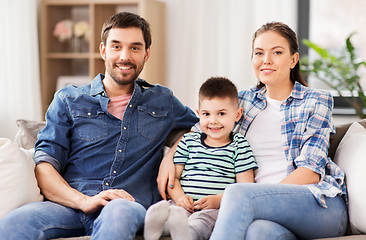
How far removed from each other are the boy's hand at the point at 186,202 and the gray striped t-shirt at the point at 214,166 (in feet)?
0.13

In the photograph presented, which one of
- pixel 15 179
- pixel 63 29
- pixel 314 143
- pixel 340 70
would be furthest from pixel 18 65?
pixel 314 143

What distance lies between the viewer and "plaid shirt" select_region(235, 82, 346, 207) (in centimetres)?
179

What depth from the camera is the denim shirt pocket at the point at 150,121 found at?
202 cm

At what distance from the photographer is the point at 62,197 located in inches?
71.7

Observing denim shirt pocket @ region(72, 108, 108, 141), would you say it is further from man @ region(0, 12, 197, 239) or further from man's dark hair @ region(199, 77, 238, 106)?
man's dark hair @ region(199, 77, 238, 106)

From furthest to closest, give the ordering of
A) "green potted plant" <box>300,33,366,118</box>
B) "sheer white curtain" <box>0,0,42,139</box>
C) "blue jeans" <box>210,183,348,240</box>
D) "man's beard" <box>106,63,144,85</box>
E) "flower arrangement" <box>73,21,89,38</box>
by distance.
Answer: "flower arrangement" <box>73,21,89,38</box>
"sheer white curtain" <box>0,0,42,139</box>
"green potted plant" <box>300,33,366,118</box>
"man's beard" <box>106,63,144,85</box>
"blue jeans" <box>210,183,348,240</box>

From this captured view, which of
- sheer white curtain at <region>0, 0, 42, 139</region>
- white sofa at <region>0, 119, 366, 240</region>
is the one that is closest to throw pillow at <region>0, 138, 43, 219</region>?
white sofa at <region>0, 119, 366, 240</region>

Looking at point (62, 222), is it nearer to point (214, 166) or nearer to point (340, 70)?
point (214, 166)

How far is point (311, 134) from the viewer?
5.99 feet

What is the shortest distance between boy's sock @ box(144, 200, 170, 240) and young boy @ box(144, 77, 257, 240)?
0.74 feet

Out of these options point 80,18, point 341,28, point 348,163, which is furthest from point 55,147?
point 341,28

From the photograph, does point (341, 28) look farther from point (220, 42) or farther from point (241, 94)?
point (241, 94)

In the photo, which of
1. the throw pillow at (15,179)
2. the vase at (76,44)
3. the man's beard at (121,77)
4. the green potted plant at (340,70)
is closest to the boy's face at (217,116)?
the man's beard at (121,77)

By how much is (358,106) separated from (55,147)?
7.75 feet
